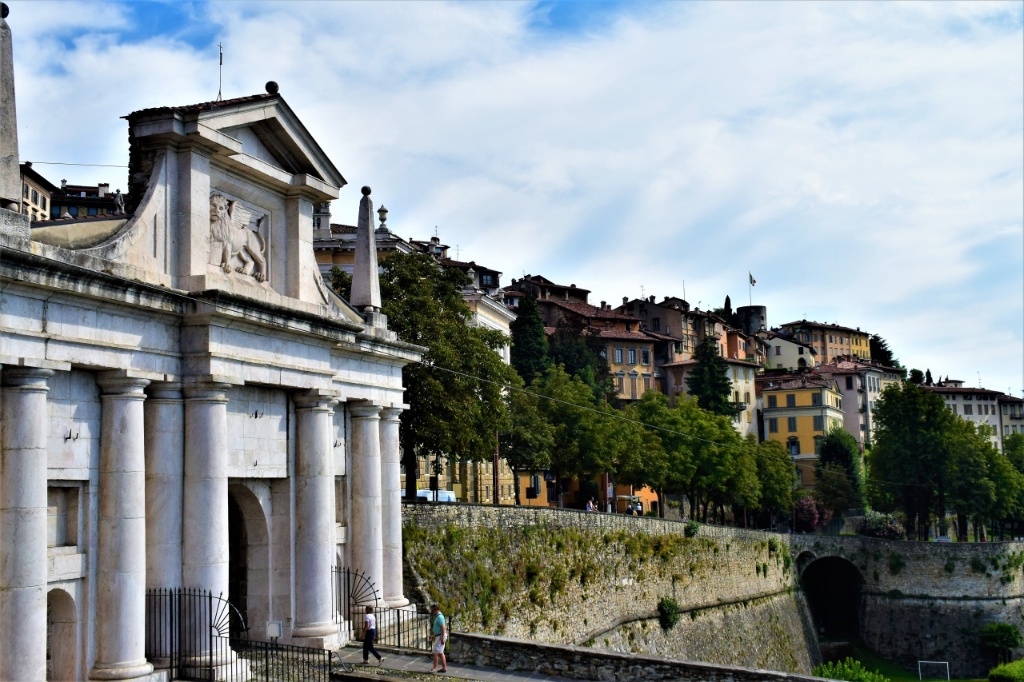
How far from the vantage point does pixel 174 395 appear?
18609mm

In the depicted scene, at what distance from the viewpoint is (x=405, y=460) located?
1442 inches

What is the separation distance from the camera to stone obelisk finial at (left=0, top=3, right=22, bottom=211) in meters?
15.5

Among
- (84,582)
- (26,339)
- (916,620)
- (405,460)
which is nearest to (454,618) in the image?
(405,460)

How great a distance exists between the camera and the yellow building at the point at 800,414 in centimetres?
10244

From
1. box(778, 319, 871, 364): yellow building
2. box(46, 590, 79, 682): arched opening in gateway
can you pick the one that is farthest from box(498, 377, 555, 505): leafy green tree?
box(778, 319, 871, 364): yellow building

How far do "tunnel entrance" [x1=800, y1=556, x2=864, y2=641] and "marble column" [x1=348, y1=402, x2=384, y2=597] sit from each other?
2010 inches

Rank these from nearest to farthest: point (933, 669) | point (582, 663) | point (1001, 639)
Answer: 1. point (582, 663)
2. point (1001, 639)
3. point (933, 669)

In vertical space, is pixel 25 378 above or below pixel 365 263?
below

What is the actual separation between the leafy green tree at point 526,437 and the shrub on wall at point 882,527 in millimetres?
41140

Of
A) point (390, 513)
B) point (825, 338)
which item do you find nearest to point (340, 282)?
point (390, 513)

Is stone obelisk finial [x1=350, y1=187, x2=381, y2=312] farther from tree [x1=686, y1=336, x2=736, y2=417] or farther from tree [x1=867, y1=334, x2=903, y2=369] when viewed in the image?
tree [x1=867, y1=334, x2=903, y2=369]

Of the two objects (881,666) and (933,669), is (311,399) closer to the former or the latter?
(881,666)

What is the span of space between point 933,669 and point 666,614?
31.5 meters

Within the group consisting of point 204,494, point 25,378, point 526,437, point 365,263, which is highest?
point 365,263
